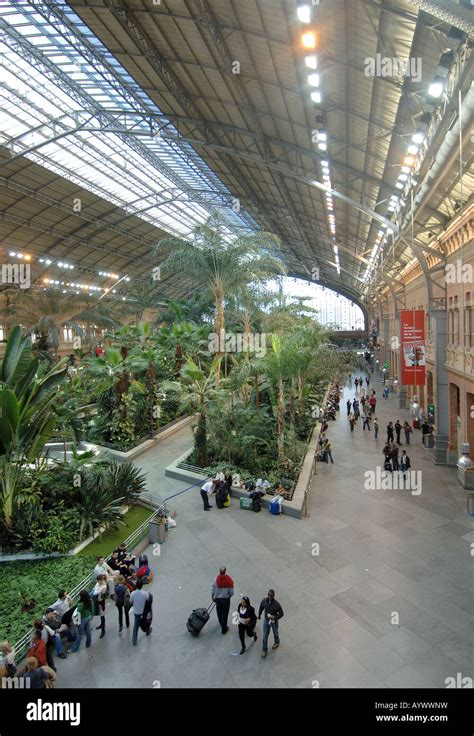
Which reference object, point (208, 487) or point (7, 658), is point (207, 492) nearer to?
point (208, 487)

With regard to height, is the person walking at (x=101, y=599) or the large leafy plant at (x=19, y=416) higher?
the large leafy plant at (x=19, y=416)

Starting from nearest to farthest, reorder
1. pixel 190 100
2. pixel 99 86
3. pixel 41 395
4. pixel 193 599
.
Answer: pixel 193 599 → pixel 41 395 → pixel 190 100 → pixel 99 86

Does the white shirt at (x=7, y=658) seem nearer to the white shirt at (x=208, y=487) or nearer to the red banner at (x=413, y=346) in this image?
the white shirt at (x=208, y=487)

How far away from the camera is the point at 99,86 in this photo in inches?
882

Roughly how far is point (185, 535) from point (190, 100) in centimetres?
1704

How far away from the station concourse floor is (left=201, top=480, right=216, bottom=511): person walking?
0.27 meters

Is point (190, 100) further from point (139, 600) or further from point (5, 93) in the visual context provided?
point (139, 600)

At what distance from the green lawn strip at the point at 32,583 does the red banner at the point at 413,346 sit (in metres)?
14.2

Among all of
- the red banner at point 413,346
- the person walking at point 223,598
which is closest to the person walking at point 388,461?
the red banner at point 413,346

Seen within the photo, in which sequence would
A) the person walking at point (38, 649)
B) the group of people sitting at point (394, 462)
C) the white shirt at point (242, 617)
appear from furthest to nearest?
the group of people sitting at point (394, 462), the white shirt at point (242, 617), the person walking at point (38, 649)

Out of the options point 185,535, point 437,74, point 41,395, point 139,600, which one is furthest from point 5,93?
point 139,600

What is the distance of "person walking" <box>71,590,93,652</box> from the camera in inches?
284

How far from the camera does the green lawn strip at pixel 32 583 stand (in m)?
7.64
